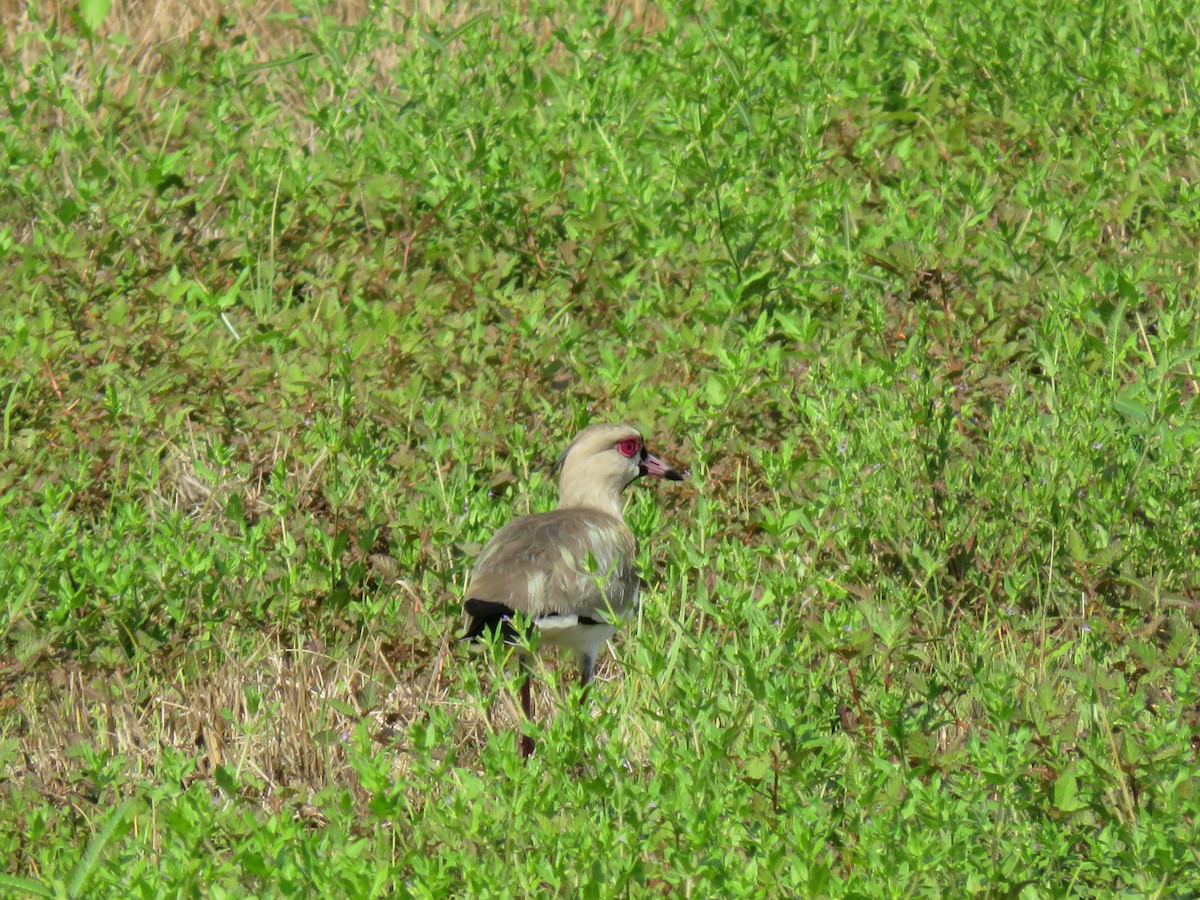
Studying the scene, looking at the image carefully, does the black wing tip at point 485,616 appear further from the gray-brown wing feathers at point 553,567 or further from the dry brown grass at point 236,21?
the dry brown grass at point 236,21

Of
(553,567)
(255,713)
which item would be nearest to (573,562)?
(553,567)

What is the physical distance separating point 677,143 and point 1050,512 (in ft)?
11.4

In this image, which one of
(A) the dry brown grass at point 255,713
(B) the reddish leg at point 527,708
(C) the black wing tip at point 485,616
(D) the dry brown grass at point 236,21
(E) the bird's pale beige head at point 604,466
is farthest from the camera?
(D) the dry brown grass at point 236,21

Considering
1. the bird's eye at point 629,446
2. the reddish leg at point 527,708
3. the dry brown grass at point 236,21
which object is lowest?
the reddish leg at point 527,708

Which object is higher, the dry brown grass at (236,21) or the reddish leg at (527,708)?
the dry brown grass at (236,21)

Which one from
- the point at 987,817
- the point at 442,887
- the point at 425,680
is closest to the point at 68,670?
the point at 425,680

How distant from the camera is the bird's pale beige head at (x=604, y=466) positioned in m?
6.56

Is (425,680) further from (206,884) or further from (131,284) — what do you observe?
(131,284)

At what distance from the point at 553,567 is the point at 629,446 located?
0.93 meters

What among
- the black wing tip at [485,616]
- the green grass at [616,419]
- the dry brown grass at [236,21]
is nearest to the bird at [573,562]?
the black wing tip at [485,616]

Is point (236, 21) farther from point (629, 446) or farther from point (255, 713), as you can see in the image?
point (255, 713)

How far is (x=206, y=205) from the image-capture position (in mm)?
8508

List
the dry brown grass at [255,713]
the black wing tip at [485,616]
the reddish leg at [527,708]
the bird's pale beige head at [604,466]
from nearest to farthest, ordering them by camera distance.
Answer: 1. the dry brown grass at [255,713]
2. the black wing tip at [485,616]
3. the reddish leg at [527,708]
4. the bird's pale beige head at [604,466]

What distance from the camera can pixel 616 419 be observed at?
277 inches
